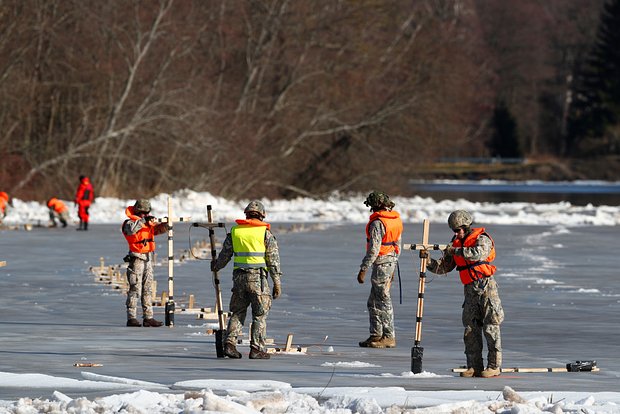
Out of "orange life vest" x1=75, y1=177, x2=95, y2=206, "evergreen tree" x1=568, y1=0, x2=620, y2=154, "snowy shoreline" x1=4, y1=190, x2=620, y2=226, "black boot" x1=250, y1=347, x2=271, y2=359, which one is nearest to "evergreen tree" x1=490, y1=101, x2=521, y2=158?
"evergreen tree" x1=568, y1=0, x2=620, y2=154

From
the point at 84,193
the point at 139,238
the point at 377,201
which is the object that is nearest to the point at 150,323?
the point at 139,238

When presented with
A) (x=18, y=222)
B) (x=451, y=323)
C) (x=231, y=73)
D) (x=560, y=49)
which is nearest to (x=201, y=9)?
(x=231, y=73)

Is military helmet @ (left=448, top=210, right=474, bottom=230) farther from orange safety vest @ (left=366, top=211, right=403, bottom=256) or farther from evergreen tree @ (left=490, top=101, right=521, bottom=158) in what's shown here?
evergreen tree @ (left=490, top=101, right=521, bottom=158)

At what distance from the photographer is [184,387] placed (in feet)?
37.0

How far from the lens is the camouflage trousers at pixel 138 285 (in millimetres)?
17047

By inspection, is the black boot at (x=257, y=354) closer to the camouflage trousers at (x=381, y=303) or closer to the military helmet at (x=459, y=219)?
the camouflage trousers at (x=381, y=303)

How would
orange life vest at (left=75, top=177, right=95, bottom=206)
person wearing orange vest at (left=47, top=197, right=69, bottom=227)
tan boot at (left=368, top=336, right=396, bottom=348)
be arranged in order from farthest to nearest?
person wearing orange vest at (left=47, top=197, right=69, bottom=227)
orange life vest at (left=75, top=177, right=95, bottom=206)
tan boot at (left=368, top=336, right=396, bottom=348)

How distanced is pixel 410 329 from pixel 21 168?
118 feet

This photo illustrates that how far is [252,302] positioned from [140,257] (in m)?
3.60

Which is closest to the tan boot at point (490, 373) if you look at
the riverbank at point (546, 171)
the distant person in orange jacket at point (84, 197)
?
the distant person in orange jacket at point (84, 197)

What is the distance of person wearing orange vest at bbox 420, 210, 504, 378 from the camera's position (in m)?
12.7

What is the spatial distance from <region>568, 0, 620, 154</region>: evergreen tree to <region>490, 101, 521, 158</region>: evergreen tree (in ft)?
14.1

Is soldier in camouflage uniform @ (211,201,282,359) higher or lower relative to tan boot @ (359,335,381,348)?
higher

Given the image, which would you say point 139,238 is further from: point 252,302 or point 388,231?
point 252,302
